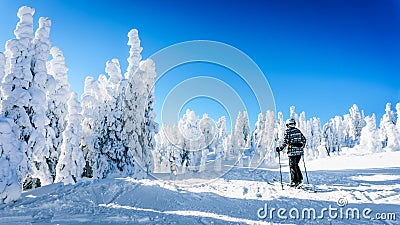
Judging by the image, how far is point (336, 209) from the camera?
5809mm

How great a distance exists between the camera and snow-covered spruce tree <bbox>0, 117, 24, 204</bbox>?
290 inches

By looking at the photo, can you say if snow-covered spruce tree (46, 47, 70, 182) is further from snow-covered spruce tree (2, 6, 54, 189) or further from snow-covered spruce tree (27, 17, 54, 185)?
snow-covered spruce tree (2, 6, 54, 189)

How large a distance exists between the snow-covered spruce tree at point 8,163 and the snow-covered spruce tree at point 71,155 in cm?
1213

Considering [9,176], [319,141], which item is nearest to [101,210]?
[9,176]

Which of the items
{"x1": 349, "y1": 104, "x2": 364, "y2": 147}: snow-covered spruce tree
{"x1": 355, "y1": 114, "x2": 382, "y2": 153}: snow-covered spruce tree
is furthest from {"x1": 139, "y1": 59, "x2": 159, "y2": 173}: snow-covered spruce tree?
{"x1": 349, "y1": 104, "x2": 364, "y2": 147}: snow-covered spruce tree

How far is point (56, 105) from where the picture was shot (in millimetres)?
23984

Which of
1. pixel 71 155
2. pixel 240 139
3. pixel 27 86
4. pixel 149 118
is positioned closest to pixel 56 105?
A: pixel 71 155

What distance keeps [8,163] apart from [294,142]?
9064 millimetres

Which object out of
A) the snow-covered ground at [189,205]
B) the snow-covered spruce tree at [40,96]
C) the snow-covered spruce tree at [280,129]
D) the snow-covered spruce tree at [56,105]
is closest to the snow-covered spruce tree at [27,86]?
the snow-covered spruce tree at [40,96]

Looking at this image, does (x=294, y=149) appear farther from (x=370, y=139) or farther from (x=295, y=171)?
(x=370, y=139)

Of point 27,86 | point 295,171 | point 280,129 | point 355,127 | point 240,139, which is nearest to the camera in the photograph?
point 295,171

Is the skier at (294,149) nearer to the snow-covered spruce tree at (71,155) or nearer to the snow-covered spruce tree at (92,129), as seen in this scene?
the snow-covered spruce tree at (71,155)

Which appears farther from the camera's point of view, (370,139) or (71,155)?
(370,139)

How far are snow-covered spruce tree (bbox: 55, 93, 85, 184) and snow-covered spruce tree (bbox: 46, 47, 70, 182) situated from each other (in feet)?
8.19
